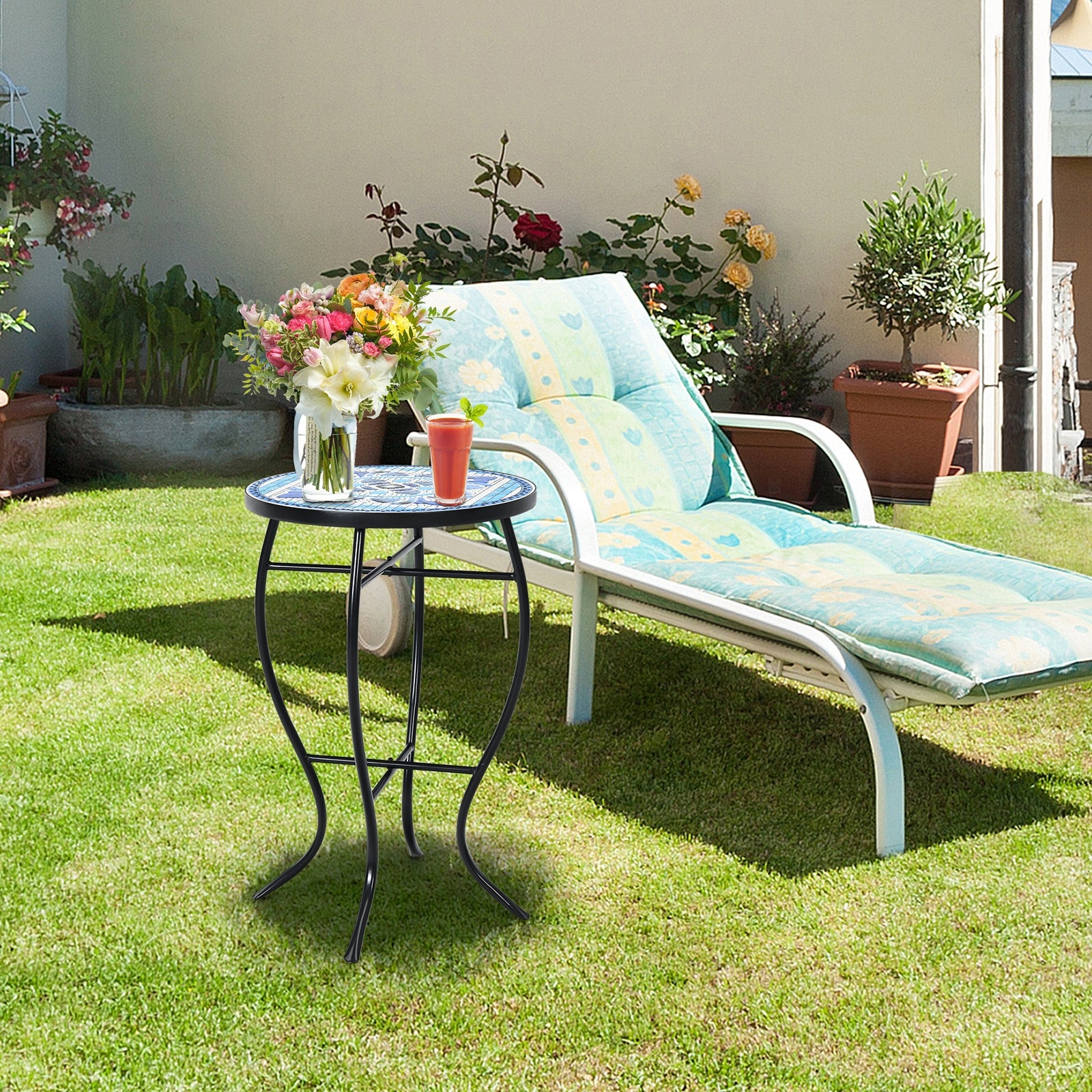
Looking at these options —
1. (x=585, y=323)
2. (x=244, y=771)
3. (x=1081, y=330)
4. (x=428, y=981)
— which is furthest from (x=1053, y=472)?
(x=1081, y=330)

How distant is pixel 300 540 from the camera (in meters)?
4.80

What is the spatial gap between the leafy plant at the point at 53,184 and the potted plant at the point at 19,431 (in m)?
0.12

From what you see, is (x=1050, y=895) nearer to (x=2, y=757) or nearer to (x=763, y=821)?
(x=763, y=821)

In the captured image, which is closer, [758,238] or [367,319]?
[367,319]

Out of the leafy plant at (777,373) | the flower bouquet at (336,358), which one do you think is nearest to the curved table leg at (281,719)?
the flower bouquet at (336,358)

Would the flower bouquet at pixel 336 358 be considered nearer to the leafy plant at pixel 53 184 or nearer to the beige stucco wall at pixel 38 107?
the leafy plant at pixel 53 184

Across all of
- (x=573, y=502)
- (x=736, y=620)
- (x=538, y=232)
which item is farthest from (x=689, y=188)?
(x=736, y=620)

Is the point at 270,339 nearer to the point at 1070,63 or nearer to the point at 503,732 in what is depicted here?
the point at 503,732

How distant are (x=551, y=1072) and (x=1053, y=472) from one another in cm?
575

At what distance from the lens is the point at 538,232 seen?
18.9 feet

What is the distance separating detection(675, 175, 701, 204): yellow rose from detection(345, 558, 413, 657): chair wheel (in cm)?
285

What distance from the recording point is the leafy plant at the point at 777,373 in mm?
5492

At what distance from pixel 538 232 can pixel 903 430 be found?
1.69m

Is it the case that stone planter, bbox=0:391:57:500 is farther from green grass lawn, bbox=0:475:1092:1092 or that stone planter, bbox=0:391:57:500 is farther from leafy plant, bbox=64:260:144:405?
green grass lawn, bbox=0:475:1092:1092
